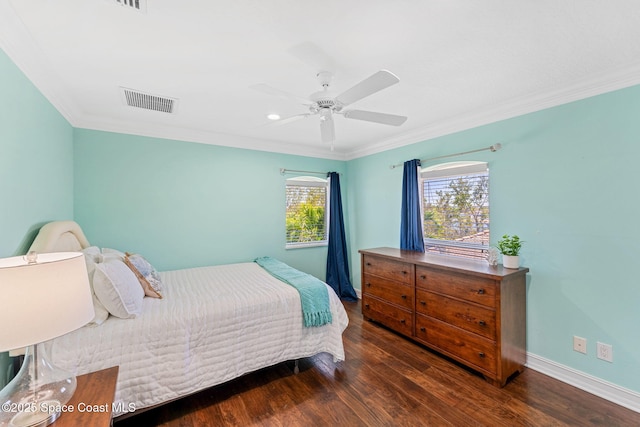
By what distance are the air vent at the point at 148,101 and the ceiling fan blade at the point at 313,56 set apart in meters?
1.44

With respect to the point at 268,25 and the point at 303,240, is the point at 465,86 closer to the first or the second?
the point at 268,25

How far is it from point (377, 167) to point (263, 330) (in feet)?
9.42

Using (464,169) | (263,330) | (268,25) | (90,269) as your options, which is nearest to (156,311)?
(90,269)

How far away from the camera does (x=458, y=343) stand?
2459 mm

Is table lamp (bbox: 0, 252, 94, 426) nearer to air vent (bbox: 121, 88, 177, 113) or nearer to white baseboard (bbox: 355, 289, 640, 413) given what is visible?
air vent (bbox: 121, 88, 177, 113)

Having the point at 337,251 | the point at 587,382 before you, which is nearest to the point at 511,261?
the point at 587,382

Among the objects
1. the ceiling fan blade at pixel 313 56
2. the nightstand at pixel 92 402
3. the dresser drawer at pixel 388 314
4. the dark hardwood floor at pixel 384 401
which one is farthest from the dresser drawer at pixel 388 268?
the nightstand at pixel 92 402

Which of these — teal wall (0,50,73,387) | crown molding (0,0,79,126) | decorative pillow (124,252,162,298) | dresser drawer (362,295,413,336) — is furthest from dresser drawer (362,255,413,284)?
crown molding (0,0,79,126)

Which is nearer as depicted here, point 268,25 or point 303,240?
point 268,25

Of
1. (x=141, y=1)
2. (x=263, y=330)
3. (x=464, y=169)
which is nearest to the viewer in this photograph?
(x=141, y=1)

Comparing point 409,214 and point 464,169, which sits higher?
point 464,169

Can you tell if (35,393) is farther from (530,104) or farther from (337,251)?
(530,104)

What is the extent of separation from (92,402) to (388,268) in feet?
8.88

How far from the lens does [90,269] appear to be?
1.83 meters
